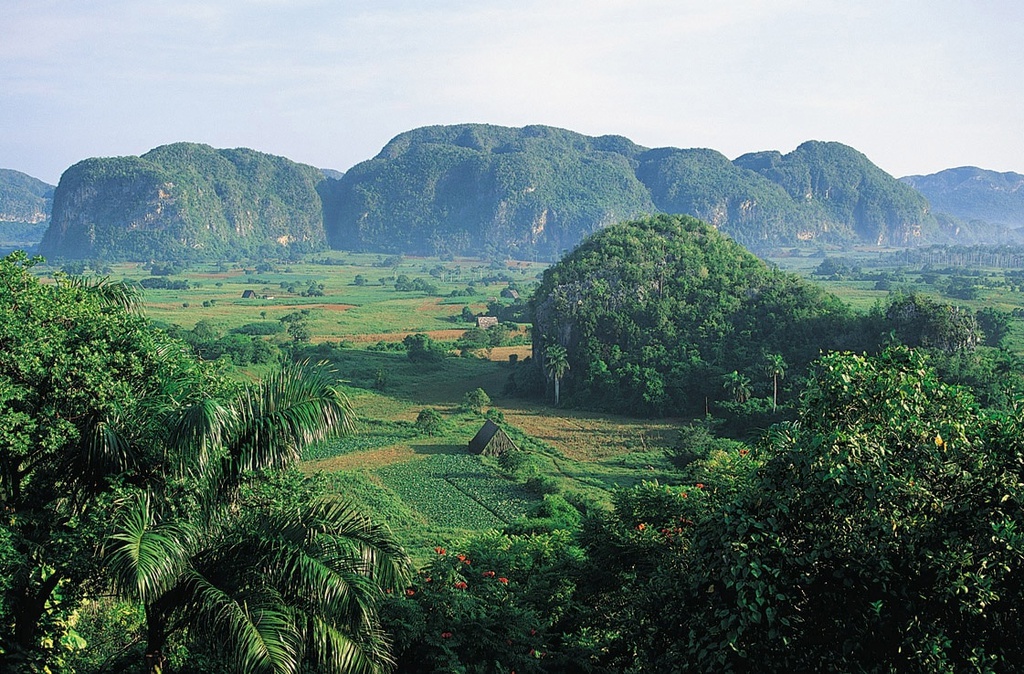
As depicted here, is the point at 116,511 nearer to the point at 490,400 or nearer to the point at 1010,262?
the point at 490,400

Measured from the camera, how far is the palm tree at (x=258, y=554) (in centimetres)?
736

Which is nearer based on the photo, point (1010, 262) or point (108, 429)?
point (108, 429)

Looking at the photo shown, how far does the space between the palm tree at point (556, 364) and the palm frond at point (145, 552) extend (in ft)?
115

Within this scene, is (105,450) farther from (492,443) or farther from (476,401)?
(476,401)

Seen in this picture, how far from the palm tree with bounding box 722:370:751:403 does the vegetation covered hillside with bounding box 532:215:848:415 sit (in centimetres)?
12

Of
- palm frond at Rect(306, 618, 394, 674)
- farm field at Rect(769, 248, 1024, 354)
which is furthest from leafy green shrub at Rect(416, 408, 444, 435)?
palm frond at Rect(306, 618, 394, 674)

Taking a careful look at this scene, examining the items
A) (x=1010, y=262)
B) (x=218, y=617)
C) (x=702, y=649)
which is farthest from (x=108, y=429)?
(x=1010, y=262)

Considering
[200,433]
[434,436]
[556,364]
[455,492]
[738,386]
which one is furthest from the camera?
[556,364]

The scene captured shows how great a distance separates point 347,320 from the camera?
71500 millimetres

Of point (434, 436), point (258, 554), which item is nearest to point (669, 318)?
point (434, 436)

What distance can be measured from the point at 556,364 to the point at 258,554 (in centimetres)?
3487

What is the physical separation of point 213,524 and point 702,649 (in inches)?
191

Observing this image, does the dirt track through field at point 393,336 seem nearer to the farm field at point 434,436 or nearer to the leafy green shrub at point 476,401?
the farm field at point 434,436

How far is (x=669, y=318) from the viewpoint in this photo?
45688 millimetres
